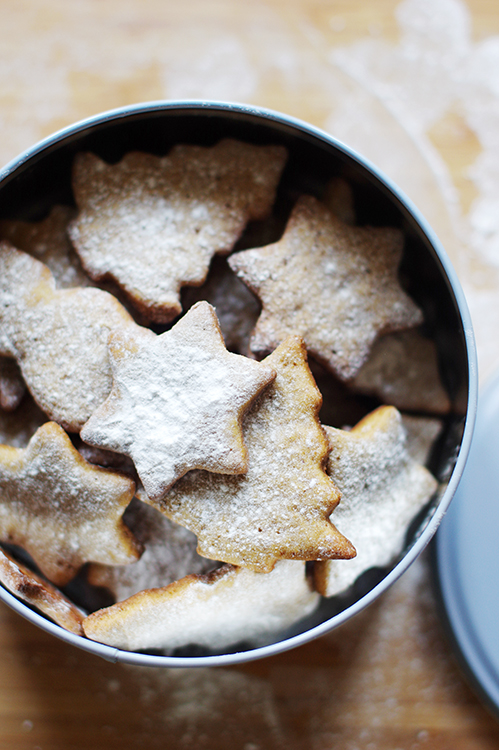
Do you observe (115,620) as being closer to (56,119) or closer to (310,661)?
(310,661)

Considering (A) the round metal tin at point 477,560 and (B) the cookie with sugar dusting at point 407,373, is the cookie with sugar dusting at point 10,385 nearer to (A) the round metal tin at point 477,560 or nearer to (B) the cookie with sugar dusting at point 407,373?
(B) the cookie with sugar dusting at point 407,373

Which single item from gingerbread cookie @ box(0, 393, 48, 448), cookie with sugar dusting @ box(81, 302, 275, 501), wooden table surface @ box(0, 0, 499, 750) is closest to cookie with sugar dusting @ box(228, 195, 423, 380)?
cookie with sugar dusting @ box(81, 302, 275, 501)

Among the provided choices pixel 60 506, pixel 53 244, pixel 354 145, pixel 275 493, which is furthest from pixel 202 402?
pixel 354 145

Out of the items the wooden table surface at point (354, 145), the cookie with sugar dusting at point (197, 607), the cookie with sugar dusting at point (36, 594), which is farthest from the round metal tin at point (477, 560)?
the cookie with sugar dusting at point (36, 594)

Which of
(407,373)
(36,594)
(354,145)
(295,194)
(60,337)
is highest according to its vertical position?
(354,145)

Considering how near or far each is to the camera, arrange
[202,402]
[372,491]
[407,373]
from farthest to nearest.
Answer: [407,373] < [372,491] < [202,402]

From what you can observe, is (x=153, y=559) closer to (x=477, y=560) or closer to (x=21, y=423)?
(x=21, y=423)
